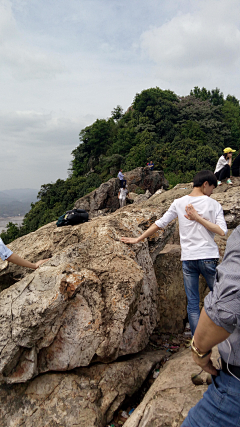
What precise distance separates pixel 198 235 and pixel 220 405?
1779mm

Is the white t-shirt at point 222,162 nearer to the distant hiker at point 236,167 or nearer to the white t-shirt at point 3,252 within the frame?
the distant hiker at point 236,167

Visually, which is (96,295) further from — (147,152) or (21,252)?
(147,152)

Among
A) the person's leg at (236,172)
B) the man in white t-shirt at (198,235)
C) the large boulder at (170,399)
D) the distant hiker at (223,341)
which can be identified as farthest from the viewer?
the person's leg at (236,172)

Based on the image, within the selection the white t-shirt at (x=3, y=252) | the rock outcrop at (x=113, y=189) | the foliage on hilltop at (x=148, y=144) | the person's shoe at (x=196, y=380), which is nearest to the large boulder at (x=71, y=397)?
the person's shoe at (x=196, y=380)

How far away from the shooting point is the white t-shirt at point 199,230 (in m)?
2.96

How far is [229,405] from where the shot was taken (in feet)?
4.78

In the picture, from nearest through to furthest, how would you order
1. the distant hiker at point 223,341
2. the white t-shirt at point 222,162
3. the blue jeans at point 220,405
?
the distant hiker at point 223,341 < the blue jeans at point 220,405 < the white t-shirt at point 222,162

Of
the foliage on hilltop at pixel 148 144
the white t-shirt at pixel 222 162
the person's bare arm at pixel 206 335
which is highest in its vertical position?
the foliage on hilltop at pixel 148 144

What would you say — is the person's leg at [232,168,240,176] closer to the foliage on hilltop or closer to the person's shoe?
the person's shoe

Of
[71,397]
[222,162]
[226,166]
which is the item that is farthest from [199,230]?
[226,166]

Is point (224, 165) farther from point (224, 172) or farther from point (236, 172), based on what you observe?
point (236, 172)

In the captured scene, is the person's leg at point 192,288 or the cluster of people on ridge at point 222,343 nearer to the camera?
the cluster of people on ridge at point 222,343

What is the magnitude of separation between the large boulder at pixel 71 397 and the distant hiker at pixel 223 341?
1589 millimetres

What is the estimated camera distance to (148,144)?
42500mm
